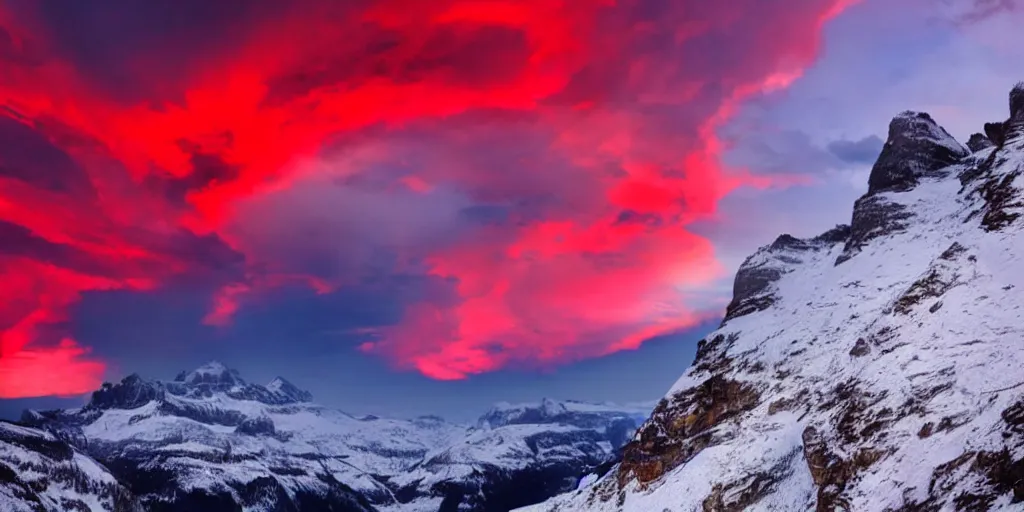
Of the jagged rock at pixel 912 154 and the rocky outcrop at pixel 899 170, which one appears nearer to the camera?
the rocky outcrop at pixel 899 170

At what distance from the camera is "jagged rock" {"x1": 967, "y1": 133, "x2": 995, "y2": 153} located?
11694 centimetres

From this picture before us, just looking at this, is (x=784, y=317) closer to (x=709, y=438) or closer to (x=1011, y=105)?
(x=709, y=438)

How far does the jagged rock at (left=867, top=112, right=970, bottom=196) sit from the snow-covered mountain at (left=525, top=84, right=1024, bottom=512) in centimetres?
32

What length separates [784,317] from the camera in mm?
98375

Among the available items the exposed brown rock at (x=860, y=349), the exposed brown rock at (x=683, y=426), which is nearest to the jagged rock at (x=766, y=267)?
the exposed brown rock at (x=683, y=426)

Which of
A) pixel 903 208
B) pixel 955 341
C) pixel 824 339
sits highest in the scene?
pixel 903 208

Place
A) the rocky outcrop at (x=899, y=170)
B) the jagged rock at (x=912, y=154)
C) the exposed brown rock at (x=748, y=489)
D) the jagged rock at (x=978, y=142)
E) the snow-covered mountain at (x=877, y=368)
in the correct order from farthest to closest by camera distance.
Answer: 1. the jagged rock at (x=978, y=142)
2. the jagged rock at (x=912, y=154)
3. the rocky outcrop at (x=899, y=170)
4. the exposed brown rock at (x=748, y=489)
5. the snow-covered mountain at (x=877, y=368)

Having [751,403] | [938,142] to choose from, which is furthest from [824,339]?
[938,142]

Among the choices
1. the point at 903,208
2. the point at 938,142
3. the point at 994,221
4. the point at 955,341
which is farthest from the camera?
the point at 938,142

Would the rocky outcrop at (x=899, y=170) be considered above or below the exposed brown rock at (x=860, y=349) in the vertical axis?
above

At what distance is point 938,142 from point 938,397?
76781 mm

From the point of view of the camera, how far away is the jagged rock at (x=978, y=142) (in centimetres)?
11694

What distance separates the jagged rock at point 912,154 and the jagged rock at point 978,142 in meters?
5.54

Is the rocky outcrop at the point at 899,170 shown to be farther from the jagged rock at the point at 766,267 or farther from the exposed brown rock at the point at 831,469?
the exposed brown rock at the point at 831,469
